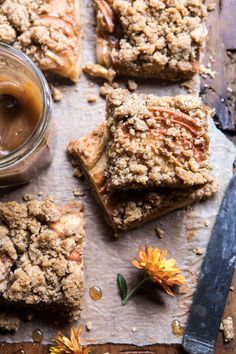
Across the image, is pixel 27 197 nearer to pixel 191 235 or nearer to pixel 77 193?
pixel 77 193

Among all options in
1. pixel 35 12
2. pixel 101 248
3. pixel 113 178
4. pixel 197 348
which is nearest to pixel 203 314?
pixel 197 348

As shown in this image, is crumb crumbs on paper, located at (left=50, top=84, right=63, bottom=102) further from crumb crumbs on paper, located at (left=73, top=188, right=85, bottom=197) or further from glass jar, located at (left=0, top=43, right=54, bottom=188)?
crumb crumbs on paper, located at (left=73, top=188, right=85, bottom=197)

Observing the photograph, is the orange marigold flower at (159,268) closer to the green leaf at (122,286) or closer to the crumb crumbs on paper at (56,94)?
the green leaf at (122,286)

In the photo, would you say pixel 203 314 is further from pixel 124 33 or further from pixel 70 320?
pixel 124 33

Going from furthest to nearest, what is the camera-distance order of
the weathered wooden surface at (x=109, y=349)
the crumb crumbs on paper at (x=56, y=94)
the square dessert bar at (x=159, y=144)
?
the crumb crumbs on paper at (x=56, y=94) < the weathered wooden surface at (x=109, y=349) < the square dessert bar at (x=159, y=144)

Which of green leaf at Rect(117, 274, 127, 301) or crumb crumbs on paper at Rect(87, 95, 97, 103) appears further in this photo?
crumb crumbs on paper at Rect(87, 95, 97, 103)

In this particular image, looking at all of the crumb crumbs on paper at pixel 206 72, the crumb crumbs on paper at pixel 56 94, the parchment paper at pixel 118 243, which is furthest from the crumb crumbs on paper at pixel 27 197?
the crumb crumbs on paper at pixel 206 72

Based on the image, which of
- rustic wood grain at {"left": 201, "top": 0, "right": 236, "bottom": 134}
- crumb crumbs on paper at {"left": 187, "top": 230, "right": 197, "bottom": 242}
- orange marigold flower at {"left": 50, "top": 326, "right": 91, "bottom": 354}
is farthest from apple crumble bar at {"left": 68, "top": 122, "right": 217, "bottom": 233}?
orange marigold flower at {"left": 50, "top": 326, "right": 91, "bottom": 354}
